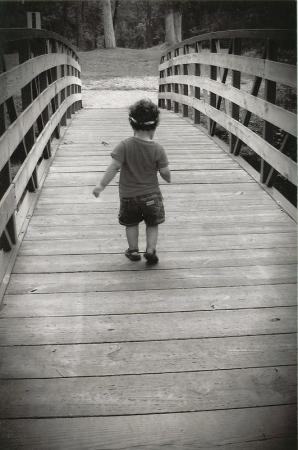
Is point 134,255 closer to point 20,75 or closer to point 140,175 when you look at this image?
point 140,175

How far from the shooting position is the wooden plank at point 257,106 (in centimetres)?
413

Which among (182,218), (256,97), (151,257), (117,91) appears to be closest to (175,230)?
(182,218)

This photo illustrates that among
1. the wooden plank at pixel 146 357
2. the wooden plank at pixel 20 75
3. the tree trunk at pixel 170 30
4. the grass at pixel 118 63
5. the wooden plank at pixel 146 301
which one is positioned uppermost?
the tree trunk at pixel 170 30

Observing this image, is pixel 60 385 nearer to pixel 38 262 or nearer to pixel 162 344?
pixel 162 344

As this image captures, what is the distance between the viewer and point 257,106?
5.08m

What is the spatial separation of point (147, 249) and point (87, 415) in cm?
149

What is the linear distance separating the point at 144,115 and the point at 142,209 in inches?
22.5

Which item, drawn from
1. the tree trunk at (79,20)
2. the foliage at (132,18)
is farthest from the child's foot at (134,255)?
the tree trunk at (79,20)

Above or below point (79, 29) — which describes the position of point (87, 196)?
below

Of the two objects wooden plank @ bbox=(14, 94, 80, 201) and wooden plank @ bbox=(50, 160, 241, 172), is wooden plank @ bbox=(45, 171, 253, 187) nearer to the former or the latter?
wooden plank @ bbox=(50, 160, 241, 172)

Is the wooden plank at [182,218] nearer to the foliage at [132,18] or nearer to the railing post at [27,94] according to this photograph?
the railing post at [27,94]

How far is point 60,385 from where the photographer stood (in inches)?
89.0

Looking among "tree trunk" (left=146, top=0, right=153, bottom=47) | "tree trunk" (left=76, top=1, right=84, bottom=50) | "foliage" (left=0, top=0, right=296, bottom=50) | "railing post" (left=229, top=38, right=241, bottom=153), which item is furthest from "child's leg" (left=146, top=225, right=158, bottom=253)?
"tree trunk" (left=146, top=0, right=153, bottom=47)

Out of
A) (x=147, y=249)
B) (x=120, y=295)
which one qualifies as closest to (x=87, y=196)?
(x=147, y=249)
